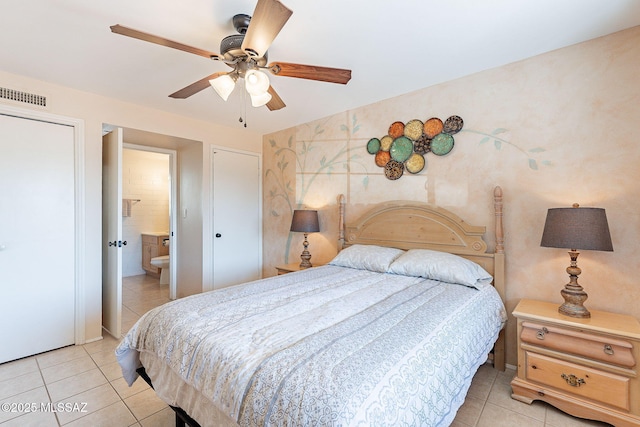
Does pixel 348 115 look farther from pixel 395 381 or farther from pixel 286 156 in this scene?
pixel 395 381

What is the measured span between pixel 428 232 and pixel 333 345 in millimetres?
1848

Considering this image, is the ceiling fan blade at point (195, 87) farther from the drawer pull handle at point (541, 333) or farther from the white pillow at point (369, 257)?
the drawer pull handle at point (541, 333)

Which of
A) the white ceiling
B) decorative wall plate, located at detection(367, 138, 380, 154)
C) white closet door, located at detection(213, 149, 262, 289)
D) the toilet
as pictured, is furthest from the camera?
the toilet

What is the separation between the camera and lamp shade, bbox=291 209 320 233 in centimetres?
336

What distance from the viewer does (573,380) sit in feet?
5.82

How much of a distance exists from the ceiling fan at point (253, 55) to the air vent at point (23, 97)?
64.4 inches

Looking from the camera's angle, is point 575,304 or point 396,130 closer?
point 575,304

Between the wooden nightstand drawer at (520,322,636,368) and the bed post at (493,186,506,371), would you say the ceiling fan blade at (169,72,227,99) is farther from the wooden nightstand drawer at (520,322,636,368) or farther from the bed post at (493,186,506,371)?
the wooden nightstand drawer at (520,322,636,368)

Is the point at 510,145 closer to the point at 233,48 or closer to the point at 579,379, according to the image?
the point at 579,379

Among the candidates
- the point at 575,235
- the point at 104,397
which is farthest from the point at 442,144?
the point at 104,397

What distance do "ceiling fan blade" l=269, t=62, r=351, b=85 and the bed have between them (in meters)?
1.39

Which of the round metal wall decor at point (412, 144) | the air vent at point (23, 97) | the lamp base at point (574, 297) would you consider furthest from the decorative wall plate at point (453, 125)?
the air vent at point (23, 97)

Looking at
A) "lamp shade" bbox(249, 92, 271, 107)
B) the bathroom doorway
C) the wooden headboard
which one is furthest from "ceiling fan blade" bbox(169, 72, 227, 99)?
the wooden headboard

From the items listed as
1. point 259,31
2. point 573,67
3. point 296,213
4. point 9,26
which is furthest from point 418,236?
point 9,26
